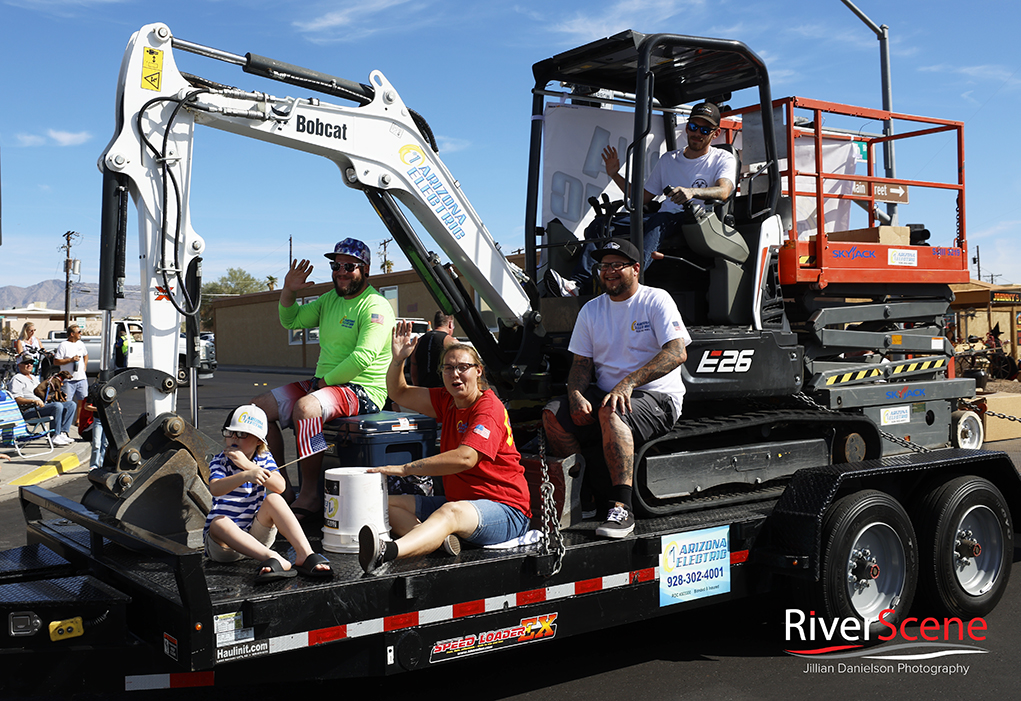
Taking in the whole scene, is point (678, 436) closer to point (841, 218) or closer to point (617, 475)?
point (617, 475)

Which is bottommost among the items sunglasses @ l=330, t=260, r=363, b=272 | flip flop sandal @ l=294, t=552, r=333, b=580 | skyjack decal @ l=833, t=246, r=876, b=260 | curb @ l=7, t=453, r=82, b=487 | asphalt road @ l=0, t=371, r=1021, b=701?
asphalt road @ l=0, t=371, r=1021, b=701

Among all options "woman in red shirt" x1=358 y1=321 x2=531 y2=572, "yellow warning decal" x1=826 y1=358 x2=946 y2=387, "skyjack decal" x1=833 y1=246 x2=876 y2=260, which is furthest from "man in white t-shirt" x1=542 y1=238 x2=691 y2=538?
"skyjack decal" x1=833 y1=246 x2=876 y2=260

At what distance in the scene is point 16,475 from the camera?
465 inches

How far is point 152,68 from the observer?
183 inches

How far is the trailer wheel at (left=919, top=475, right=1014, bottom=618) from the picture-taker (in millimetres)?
5691

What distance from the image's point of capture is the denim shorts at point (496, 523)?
445 cm

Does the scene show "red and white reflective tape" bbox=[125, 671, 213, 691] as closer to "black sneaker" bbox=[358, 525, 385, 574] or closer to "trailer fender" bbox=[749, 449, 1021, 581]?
"black sneaker" bbox=[358, 525, 385, 574]

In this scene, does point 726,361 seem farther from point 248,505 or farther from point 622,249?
point 248,505

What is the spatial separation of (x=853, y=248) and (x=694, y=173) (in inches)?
59.2

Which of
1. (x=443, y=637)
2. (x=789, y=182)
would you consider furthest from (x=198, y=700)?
(x=789, y=182)

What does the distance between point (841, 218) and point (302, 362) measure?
4030cm

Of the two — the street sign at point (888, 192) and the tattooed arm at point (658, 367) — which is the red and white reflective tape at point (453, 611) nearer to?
the tattooed arm at point (658, 367)

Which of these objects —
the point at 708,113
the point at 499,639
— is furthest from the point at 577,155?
the point at 499,639

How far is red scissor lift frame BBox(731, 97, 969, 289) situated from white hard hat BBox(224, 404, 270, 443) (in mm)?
4173
